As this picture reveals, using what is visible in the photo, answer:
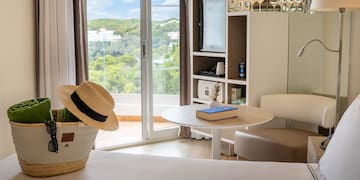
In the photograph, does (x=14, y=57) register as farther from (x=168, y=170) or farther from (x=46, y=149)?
(x=168, y=170)

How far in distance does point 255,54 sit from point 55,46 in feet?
5.98

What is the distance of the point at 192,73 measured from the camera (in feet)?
15.3

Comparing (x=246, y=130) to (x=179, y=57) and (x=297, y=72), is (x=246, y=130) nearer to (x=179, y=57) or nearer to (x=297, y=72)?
(x=297, y=72)

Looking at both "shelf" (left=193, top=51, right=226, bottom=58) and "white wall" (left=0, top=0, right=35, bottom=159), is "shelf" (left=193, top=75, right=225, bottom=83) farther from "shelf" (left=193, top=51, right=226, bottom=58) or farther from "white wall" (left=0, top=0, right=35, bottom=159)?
"white wall" (left=0, top=0, right=35, bottom=159)

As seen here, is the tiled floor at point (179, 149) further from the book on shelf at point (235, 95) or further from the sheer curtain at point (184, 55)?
the book on shelf at point (235, 95)

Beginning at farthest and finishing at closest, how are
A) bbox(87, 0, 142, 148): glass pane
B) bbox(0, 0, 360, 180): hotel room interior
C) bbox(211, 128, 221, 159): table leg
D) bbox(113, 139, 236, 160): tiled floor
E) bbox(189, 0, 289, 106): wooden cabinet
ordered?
bbox(87, 0, 142, 148): glass pane
bbox(113, 139, 236, 160): tiled floor
bbox(189, 0, 289, 106): wooden cabinet
bbox(211, 128, 221, 159): table leg
bbox(0, 0, 360, 180): hotel room interior

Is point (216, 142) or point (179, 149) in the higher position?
point (216, 142)

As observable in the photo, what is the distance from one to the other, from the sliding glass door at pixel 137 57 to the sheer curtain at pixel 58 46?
410mm

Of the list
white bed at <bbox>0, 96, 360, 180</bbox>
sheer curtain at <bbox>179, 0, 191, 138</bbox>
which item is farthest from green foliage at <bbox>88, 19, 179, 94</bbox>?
white bed at <bbox>0, 96, 360, 180</bbox>

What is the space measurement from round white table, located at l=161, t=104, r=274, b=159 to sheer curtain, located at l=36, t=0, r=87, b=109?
4.07 feet

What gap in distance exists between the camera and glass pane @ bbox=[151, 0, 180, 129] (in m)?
4.79

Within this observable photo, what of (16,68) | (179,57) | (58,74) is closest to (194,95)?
(179,57)

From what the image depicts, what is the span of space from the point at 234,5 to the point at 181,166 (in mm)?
2546

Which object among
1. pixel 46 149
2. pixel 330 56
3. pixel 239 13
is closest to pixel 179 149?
pixel 239 13
